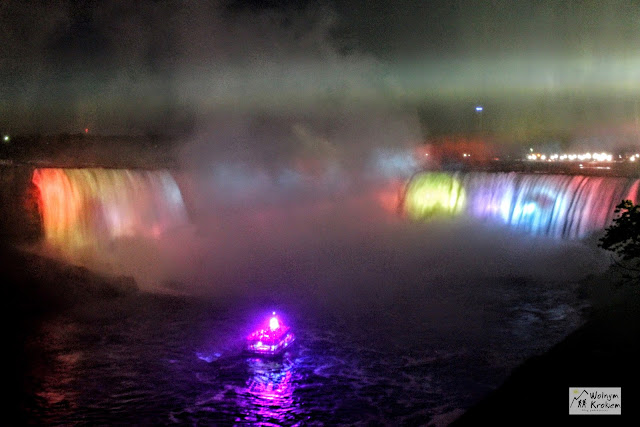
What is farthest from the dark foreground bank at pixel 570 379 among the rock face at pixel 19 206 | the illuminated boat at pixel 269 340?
the rock face at pixel 19 206

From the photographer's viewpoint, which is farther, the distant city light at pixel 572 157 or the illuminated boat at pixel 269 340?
the distant city light at pixel 572 157

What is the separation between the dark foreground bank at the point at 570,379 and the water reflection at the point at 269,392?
2.76 meters

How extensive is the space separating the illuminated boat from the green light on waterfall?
1844cm

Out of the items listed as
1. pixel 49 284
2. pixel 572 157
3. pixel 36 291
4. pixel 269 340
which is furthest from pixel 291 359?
pixel 572 157

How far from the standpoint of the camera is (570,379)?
9.37 m

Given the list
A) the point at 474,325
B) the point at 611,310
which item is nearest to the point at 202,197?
the point at 474,325

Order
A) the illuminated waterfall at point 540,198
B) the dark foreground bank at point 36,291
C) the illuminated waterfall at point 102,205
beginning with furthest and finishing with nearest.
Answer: the illuminated waterfall at point 540,198
the illuminated waterfall at point 102,205
the dark foreground bank at point 36,291

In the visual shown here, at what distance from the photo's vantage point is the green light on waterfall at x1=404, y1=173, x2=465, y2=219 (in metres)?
29.3

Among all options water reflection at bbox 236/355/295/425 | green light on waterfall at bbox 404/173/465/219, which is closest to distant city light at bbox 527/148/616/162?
green light on waterfall at bbox 404/173/465/219

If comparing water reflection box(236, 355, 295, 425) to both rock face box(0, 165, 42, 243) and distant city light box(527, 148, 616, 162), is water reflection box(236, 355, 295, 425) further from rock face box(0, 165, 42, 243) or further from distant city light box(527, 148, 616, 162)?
distant city light box(527, 148, 616, 162)

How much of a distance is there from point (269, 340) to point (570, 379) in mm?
5763

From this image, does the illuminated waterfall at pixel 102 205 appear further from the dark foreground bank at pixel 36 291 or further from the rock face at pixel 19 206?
the dark foreground bank at pixel 36 291

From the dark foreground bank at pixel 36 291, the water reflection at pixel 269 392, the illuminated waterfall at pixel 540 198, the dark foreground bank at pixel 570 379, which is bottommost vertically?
the water reflection at pixel 269 392

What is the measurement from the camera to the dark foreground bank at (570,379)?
26.8ft
